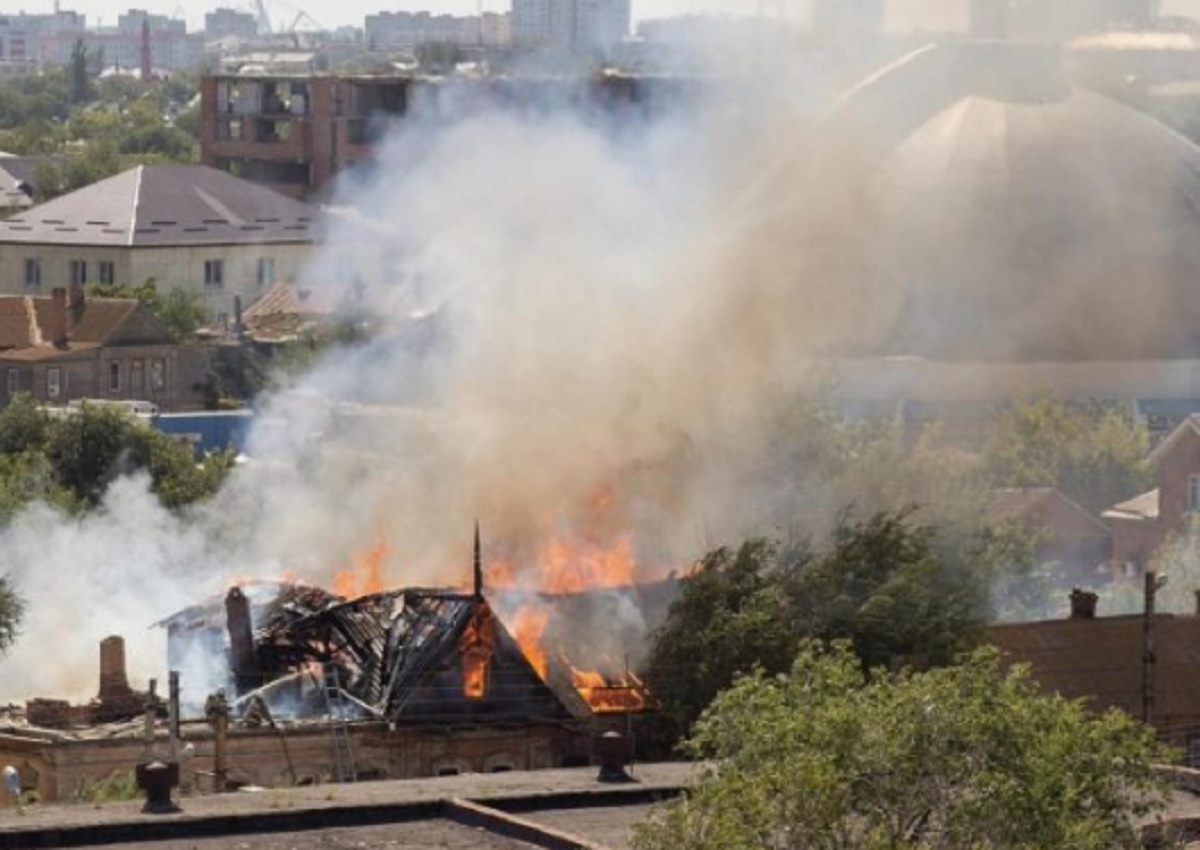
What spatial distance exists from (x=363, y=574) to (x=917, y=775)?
13.5m

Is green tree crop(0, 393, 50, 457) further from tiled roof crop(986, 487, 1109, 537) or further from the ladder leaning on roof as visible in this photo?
the ladder leaning on roof

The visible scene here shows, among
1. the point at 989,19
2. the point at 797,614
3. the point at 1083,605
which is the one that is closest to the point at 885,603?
the point at 797,614

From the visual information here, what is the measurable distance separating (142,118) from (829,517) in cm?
9535

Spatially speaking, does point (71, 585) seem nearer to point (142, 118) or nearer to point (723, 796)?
point (723, 796)

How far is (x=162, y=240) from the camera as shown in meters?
71.0

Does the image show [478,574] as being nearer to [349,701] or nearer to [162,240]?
[349,701]

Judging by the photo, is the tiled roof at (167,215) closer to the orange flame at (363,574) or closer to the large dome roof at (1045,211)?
the large dome roof at (1045,211)

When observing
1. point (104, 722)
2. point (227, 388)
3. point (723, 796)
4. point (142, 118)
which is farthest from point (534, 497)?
point (142, 118)

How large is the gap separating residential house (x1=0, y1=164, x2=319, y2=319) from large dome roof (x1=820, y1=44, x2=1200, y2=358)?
47.0 ft

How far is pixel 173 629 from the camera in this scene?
29.5m

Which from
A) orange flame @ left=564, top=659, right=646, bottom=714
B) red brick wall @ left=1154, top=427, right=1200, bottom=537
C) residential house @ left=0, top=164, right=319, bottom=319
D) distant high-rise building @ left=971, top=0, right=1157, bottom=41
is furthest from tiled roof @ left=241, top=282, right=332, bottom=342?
orange flame @ left=564, top=659, right=646, bottom=714

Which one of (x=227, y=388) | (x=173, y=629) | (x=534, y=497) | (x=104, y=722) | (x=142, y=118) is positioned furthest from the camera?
(x=142, y=118)

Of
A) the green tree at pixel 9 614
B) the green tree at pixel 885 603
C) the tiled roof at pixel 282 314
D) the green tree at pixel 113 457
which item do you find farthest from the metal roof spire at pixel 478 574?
the tiled roof at pixel 282 314

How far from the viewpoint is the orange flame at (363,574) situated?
30953 mm
